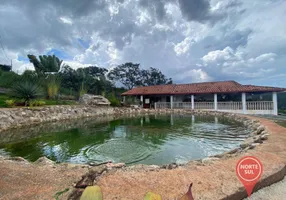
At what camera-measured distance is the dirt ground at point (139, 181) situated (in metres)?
1.84

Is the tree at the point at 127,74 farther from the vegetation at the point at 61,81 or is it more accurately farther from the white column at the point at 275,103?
A: the white column at the point at 275,103

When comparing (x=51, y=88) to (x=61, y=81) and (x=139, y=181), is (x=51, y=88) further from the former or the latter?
(x=139, y=181)

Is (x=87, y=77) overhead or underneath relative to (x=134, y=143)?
overhead

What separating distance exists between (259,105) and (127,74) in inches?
996

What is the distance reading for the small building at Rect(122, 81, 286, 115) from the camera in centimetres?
1335

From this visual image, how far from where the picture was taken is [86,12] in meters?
10.4

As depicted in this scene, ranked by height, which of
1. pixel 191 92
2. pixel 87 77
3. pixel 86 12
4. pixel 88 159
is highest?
pixel 86 12

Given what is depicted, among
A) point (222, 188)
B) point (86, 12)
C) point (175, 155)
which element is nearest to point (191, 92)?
point (86, 12)

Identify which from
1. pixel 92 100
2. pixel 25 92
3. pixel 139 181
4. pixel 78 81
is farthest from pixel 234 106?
pixel 78 81

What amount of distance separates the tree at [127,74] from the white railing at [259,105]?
23.4 meters

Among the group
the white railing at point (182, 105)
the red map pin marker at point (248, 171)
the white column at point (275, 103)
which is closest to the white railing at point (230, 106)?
the white column at point (275, 103)

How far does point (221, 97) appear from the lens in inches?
695

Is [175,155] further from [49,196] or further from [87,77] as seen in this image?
[87,77]

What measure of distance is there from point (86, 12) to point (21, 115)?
7.69 metres
